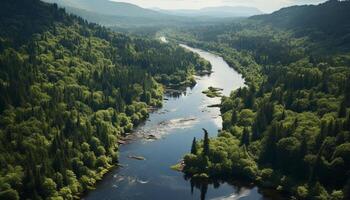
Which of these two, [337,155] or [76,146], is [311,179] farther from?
[76,146]

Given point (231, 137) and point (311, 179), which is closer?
point (311, 179)

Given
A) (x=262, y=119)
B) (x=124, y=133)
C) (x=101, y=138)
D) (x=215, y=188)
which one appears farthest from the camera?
(x=124, y=133)

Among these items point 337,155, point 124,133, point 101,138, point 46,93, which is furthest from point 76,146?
point 337,155

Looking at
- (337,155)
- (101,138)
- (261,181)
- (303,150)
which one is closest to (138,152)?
(101,138)

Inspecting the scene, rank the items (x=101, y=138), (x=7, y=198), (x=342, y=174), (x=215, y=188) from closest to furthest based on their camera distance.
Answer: (x=7, y=198) < (x=342, y=174) < (x=215, y=188) < (x=101, y=138)

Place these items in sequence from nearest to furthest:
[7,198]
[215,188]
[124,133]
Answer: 1. [7,198]
2. [215,188]
3. [124,133]

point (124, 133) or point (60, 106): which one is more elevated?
point (60, 106)

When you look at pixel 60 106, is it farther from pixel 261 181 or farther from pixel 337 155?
pixel 337 155

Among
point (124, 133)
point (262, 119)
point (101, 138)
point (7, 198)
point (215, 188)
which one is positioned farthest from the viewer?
point (124, 133)

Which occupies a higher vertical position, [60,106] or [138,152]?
[60,106]
